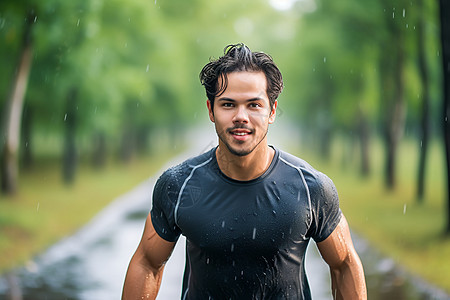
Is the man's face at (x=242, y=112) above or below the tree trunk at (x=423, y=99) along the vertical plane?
below

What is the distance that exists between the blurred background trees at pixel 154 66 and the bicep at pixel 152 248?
8.69 metres

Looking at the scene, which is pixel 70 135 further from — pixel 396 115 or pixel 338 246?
pixel 338 246

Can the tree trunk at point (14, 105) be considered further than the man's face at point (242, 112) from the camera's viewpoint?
Yes

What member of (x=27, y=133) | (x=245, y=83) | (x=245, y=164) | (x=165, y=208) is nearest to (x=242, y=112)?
(x=245, y=83)

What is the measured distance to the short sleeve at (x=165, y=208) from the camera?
2.65 m

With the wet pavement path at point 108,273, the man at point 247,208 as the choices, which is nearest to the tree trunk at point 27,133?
the wet pavement path at point 108,273

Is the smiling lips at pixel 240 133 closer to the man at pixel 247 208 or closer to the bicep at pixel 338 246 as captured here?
the man at pixel 247 208

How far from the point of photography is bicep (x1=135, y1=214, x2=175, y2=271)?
8.92ft

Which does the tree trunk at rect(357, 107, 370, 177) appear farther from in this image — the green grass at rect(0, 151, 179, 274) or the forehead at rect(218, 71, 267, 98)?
the forehead at rect(218, 71, 267, 98)

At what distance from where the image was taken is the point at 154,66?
25781 mm

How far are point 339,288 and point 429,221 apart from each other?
40.5 ft

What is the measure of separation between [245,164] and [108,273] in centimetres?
795

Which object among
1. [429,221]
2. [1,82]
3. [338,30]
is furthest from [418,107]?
[1,82]

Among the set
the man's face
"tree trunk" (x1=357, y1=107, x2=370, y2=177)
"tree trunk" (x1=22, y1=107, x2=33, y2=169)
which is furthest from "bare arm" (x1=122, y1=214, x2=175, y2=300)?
"tree trunk" (x1=357, y1=107, x2=370, y2=177)
